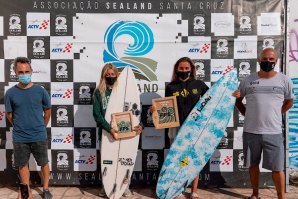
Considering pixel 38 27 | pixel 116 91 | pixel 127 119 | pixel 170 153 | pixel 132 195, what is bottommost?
pixel 132 195

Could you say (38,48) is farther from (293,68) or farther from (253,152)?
(293,68)

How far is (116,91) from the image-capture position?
13.2 ft

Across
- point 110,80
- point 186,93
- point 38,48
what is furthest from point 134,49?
point 38,48

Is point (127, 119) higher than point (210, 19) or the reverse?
the reverse

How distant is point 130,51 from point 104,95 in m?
0.66

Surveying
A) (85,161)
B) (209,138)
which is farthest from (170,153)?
(85,161)

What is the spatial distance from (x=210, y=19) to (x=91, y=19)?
140 centimetres

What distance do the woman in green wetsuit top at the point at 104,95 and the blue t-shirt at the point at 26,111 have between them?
22.9 inches

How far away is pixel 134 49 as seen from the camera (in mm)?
4277

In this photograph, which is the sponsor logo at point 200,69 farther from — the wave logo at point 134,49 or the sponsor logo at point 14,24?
the sponsor logo at point 14,24

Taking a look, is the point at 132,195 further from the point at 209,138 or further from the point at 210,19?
the point at 210,19

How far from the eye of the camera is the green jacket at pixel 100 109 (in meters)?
3.88

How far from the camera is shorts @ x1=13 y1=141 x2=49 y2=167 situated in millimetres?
3746

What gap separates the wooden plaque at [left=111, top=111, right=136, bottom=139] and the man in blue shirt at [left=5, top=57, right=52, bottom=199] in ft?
2.41
